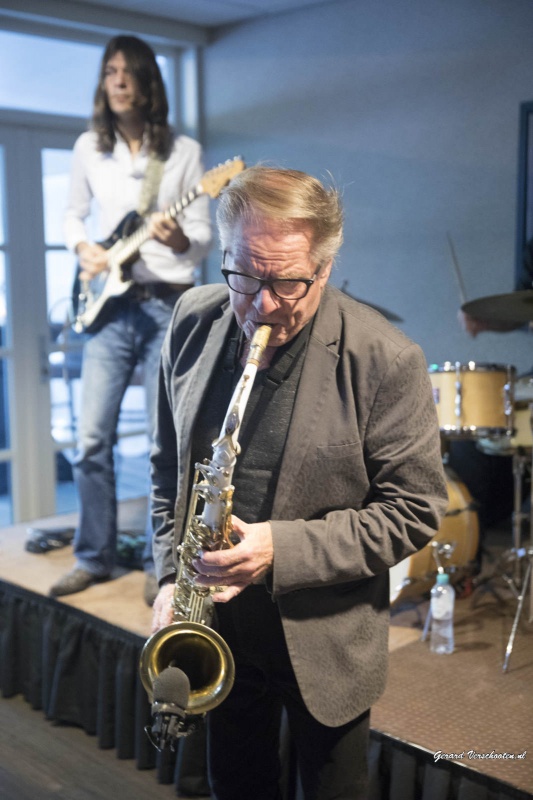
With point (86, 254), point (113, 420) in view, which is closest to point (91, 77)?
point (86, 254)

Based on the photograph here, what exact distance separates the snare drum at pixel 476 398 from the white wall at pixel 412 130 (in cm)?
105

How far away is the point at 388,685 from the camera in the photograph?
2613 mm

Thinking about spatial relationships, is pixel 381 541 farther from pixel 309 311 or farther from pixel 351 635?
pixel 309 311

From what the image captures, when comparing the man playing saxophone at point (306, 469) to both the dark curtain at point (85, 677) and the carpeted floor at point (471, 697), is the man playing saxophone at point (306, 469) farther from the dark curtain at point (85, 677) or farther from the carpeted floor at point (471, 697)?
the dark curtain at point (85, 677)

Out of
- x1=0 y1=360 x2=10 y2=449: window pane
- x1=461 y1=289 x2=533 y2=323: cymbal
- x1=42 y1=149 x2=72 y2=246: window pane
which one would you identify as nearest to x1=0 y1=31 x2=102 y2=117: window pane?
x1=42 y1=149 x2=72 y2=246: window pane

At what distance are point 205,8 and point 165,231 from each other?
2.67 m

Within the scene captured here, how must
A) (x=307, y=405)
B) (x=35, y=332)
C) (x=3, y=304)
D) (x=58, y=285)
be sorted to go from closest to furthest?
1. (x=307, y=405)
2. (x=3, y=304)
3. (x=35, y=332)
4. (x=58, y=285)

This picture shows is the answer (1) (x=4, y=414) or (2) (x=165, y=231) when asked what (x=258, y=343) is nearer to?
Result: (2) (x=165, y=231)

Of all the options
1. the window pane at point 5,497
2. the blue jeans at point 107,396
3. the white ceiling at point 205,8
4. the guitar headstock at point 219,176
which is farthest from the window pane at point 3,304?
the guitar headstock at point 219,176

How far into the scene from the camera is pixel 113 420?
3.20 m

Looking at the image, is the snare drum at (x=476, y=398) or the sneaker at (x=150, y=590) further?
the snare drum at (x=476, y=398)

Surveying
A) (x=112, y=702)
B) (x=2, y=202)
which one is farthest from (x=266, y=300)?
(x=2, y=202)

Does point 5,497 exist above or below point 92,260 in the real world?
below

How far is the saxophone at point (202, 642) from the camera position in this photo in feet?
4.81
